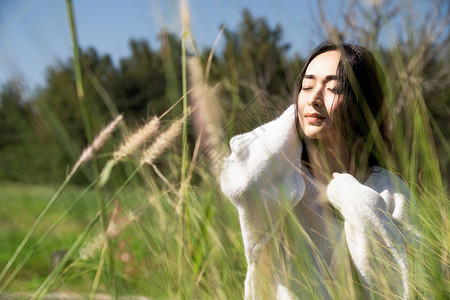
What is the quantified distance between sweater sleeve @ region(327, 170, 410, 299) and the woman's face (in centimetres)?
10

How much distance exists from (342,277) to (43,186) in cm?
62

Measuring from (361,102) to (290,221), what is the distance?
11.5 inches

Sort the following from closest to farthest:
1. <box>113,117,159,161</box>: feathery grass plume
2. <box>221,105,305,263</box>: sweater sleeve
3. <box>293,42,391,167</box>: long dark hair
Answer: <box>113,117,159,161</box>: feathery grass plume, <box>221,105,305,263</box>: sweater sleeve, <box>293,42,391,167</box>: long dark hair

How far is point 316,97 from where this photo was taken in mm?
944

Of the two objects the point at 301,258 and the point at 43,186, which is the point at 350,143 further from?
the point at 43,186

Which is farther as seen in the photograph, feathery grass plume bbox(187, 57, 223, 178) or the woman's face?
the woman's face

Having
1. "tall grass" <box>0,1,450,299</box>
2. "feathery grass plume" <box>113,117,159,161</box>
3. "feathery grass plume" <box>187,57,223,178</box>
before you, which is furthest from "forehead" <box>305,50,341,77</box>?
"feathery grass plume" <box>113,117,159,161</box>

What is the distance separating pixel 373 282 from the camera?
2.95 ft

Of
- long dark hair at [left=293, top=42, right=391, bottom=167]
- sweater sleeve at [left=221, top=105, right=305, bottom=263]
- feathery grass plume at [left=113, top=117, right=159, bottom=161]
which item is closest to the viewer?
feathery grass plume at [left=113, top=117, right=159, bottom=161]

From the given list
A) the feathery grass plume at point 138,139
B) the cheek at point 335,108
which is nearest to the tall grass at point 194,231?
the feathery grass plume at point 138,139

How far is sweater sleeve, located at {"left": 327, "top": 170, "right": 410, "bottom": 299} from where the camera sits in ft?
2.89

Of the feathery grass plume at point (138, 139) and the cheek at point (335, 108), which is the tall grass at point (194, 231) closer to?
the feathery grass plume at point (138, 139)

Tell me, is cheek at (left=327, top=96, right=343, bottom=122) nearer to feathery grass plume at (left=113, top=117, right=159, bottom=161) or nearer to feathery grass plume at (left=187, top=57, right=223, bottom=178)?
feathery grass plume at (left=187, top=57, right=223, bottom=178)

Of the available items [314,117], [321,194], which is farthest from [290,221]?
[314,117]
